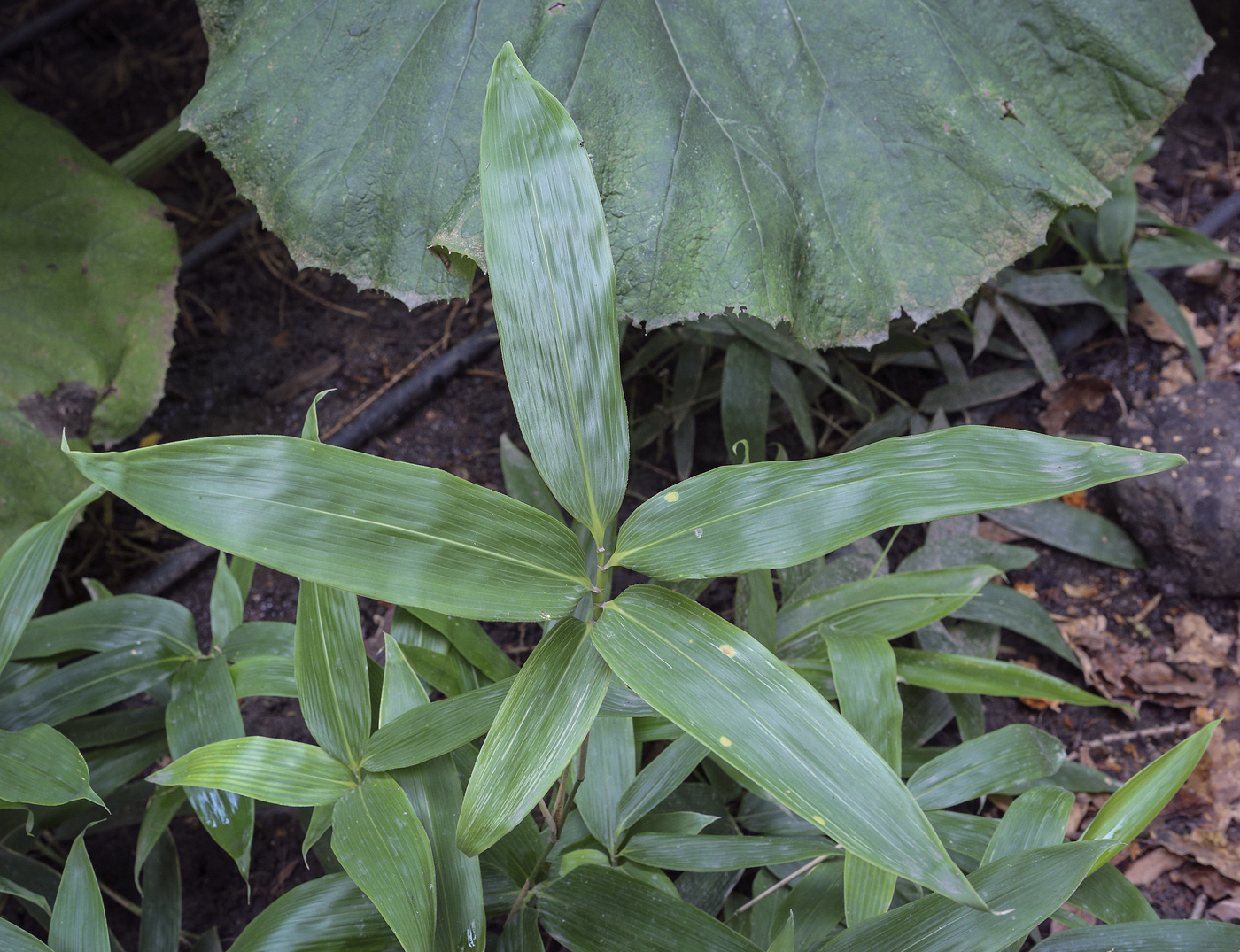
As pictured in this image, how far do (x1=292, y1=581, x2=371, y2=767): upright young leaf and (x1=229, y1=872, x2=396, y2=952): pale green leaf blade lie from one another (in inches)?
5.8

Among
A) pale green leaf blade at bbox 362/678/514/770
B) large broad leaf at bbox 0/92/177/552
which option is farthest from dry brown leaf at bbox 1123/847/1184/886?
large broad leaf at bbox 0/92/177/552

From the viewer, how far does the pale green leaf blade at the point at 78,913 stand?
2.64 ft

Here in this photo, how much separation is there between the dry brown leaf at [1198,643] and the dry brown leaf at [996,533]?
28 cm

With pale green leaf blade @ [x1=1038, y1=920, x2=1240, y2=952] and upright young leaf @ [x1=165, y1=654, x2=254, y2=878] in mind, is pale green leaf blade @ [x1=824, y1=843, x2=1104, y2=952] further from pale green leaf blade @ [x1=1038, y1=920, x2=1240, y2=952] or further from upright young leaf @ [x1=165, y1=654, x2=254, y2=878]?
upright young leaf @ [x1=165, y1=654, x2=254, y2=878]

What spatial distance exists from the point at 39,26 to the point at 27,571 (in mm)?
1669

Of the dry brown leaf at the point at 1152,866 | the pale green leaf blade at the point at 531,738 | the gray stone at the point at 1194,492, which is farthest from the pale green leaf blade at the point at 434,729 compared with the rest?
the gray stone at the point at 1194,492

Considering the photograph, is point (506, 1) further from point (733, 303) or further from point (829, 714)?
point (829, 714)

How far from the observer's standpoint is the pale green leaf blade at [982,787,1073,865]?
842mm

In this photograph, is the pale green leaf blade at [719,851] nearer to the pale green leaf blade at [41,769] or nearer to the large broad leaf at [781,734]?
the large broad leaf at [781,734]

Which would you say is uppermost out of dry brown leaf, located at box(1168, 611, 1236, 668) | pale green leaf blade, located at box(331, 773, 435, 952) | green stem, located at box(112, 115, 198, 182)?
green stem, located at box(112, 115, 198, 182)

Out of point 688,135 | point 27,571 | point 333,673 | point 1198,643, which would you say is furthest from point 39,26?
point 1198,643

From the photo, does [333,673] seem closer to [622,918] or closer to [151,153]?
[622,918]

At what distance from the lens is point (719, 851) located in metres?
0.87

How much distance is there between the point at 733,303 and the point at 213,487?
67 cm
